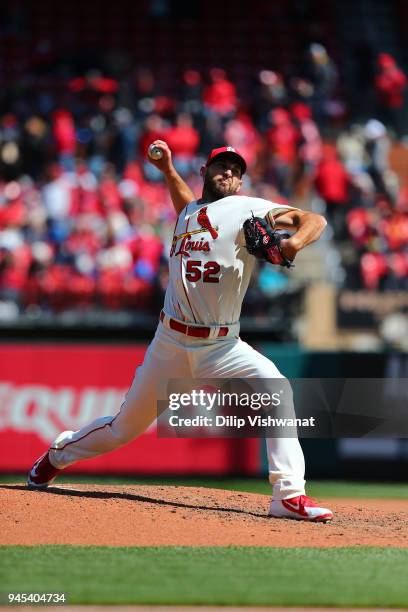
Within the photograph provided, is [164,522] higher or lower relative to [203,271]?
lower

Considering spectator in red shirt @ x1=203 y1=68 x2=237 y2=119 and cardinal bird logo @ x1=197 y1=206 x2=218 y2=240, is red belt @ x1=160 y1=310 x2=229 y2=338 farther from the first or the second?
spectator in red shirt @ x1=203 y1=68 x2=237 y2=119

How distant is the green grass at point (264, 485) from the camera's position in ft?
31.2

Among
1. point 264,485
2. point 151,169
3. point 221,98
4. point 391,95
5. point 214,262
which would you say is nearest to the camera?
point 214,262

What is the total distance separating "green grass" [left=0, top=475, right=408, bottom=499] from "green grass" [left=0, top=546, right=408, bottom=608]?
12.8ft

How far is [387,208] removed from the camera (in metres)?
14.3

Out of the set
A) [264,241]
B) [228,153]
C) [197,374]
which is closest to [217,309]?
[197,374]

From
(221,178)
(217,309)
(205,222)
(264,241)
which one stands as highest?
(221,178)

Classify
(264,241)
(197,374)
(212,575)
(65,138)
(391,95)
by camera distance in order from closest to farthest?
(212,575), (264,241), (197,374), (65,138), (391,95)

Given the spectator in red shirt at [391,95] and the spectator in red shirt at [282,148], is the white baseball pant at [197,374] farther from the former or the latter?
the spectator in red shirt at [391,95]

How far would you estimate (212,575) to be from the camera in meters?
4.91

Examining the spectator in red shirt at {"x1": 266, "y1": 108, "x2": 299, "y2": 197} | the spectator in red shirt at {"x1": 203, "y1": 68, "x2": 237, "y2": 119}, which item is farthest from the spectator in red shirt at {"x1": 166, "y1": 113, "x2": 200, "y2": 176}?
the spectator in red shirt at {"x1": 266, "y1": 108, "x2": 299, "y2": 197}

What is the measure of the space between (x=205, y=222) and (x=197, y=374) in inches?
33.7

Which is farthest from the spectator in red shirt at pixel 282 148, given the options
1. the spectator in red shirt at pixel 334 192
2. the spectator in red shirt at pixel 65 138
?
the spectator in red shirt at pixel 65 138

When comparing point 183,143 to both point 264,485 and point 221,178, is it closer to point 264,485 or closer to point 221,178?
point 264,485
